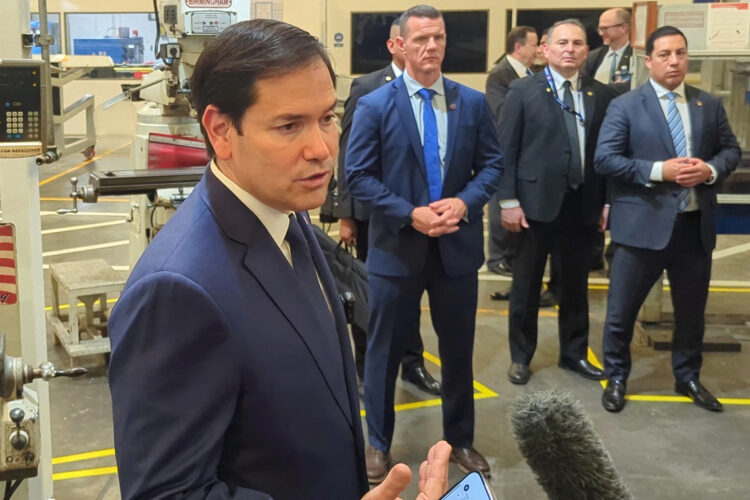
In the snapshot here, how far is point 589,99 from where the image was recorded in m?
4.32

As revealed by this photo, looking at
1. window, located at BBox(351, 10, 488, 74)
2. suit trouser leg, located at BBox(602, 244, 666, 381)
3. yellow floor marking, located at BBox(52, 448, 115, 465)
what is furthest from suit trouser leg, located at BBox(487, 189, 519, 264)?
window, located at BBox(351, 10, 488, 74)

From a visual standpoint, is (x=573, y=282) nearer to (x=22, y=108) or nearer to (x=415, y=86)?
(x=415, y=86)

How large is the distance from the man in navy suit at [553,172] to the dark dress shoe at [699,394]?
0.43 meters

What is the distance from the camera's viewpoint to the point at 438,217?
128 inches

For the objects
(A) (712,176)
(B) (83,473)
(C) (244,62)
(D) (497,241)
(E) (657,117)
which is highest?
(C) (244,62)

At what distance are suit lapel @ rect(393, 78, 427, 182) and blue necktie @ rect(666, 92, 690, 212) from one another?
1.41m

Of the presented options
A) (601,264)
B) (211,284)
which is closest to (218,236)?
(211,284)

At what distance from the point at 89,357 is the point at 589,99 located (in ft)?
10.6

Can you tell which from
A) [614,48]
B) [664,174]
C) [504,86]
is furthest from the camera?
[614,48]

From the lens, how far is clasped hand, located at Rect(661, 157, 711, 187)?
153 inches

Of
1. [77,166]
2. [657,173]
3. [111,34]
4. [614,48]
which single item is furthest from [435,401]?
[111,34]

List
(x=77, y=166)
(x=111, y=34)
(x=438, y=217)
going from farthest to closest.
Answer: (x=111, y=34) < (x=77, y=166) < (x=438, y=217)

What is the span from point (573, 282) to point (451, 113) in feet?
5.09

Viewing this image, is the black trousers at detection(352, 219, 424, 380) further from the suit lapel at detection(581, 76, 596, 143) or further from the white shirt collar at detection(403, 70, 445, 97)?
the suit lapel at detection(581, 76, 596, 143)
